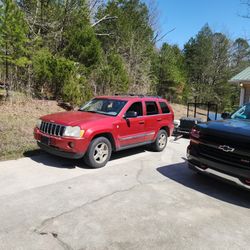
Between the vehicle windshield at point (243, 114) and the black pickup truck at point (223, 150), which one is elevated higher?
the vehicle windshield at point (243, 114)

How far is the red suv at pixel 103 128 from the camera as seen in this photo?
5668 mm

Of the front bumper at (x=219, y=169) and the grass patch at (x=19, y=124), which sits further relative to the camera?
the grass patch at (x=19, y=124)

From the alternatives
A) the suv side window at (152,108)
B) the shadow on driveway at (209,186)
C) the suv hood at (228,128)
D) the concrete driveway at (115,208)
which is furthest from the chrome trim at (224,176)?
the suv side window at (152,108)

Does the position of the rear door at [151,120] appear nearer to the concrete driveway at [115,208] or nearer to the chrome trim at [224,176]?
the concrete driveway at [115,208]

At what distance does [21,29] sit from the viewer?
1051 cm

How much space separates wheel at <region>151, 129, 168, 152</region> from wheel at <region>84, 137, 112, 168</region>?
6.69ft

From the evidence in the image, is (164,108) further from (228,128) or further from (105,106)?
(228,128)

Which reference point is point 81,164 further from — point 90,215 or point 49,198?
point 90,215

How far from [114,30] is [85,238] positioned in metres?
17.5

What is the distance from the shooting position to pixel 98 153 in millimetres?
6074

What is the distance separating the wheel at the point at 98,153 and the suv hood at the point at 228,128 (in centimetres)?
209

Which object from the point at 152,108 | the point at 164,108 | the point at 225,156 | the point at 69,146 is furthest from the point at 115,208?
the point at 164,108

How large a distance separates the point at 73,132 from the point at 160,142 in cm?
324

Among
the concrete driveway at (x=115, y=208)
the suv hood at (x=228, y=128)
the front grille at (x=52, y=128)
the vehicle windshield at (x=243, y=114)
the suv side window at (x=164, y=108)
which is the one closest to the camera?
the concrete driveway at (x=115, y=208)
